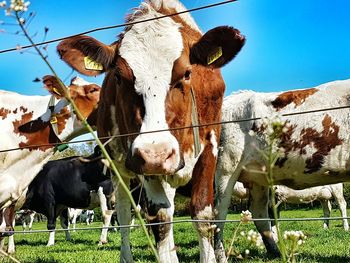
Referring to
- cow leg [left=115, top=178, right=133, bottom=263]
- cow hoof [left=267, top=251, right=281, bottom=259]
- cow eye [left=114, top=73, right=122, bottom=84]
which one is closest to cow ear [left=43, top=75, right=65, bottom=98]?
cow leg [left=115, top=178, right=133, bottom=263]

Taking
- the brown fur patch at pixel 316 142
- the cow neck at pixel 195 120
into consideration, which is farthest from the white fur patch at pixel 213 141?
the brown fur patch at pixel 316 142

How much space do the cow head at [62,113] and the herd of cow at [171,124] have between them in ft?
0.05

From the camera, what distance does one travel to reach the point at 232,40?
4660 mm

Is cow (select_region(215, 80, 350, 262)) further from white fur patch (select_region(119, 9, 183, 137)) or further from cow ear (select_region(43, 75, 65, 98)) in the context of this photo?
cow ear (select_region(43, 75, 65, 98))

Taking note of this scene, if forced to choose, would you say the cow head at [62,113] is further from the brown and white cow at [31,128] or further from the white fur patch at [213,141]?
the white fur patch at [213,141]

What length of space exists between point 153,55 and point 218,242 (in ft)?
8.66

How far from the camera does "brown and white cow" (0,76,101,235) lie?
673 cm

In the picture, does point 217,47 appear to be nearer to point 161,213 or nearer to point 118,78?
point 118,78

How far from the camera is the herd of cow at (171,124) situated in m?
4.04

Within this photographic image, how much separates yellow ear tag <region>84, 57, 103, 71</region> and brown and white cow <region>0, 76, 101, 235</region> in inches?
76.6

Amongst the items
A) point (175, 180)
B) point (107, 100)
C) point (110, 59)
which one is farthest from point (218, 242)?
point (110, 59)

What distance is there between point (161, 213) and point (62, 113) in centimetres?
348

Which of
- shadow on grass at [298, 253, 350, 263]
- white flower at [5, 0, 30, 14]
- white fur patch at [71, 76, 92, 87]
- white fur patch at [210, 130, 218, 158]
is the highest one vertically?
white fur patch at [71, 76, 92, 87]

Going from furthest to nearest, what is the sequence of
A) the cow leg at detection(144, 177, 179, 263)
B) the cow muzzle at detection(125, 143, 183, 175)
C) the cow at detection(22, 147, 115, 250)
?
1. the cow at detection(22, 147, 115, 250)
2. the cow leg at detection(144, 177, 179, 263)
3. the cow muzzle at detection(125, 143, 183, 175)
